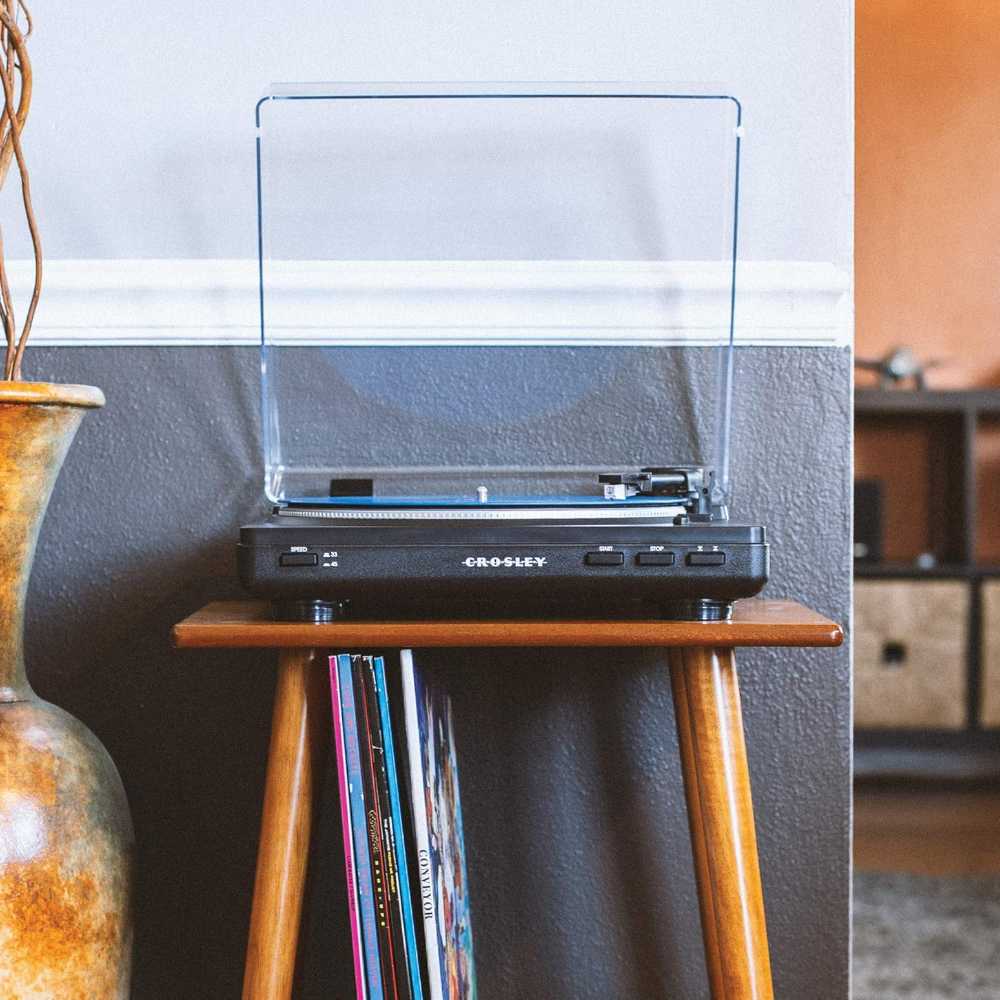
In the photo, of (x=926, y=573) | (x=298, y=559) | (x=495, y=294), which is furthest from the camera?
(x=926, y=573)

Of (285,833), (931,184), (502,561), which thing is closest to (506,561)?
(502,561)

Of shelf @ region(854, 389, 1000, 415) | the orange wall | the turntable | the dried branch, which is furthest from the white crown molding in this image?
the orange wall

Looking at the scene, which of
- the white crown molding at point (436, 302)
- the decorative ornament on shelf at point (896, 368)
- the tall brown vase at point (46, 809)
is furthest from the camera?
the decorative ornament on shelf at point (896, 368)

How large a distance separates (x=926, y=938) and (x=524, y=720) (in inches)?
45.1

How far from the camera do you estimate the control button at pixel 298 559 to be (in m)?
0.85

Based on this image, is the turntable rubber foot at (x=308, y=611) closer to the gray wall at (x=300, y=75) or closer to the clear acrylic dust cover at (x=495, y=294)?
the clear acrylic dust cover at (x=495, y=294)

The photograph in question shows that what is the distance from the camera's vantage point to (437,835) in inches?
36.6

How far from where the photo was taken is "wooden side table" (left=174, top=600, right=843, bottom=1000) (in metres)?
0.86

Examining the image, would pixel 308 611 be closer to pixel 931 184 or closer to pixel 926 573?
pixel 926 573

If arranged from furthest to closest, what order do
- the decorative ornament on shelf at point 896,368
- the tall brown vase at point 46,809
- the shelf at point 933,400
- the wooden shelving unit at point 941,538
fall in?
the decorative ornament on shelf at point 896,368 → the shelf at point 933,400 → the wooden shelving unit at point 941,538 → the tall brown vase at point 46,809

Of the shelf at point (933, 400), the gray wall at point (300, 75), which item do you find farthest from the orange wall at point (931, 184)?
the gray wall at point (300, 75)

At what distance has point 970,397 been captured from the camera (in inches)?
120

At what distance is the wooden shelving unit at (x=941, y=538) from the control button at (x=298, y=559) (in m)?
2.30

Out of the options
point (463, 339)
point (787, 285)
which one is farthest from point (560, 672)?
point (787, 285)
